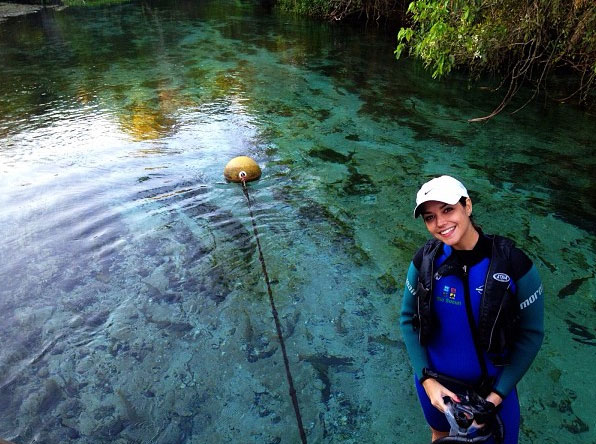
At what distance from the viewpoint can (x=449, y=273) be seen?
1940 mm

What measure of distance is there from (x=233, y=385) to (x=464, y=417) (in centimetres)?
200

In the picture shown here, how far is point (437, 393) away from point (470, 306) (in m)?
0.43

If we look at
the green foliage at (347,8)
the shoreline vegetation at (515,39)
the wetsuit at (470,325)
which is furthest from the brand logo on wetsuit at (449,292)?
the green foliage at (347,8)

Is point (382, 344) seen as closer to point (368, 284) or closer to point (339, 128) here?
point (368, 284)

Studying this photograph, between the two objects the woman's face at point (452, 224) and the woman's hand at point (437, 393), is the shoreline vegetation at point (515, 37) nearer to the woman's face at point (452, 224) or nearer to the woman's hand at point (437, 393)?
the woman's face at point (452, 224)

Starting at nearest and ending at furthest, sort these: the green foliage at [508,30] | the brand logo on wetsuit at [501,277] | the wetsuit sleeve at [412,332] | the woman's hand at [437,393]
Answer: the brand logo on wetsuit at [501,277]
the woman's hand at [437,393]
the wetsuit sleeve at [412,332]
the green foliage at [508,30]

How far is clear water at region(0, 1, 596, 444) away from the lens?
3.22 m

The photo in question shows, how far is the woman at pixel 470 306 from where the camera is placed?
1851 mm

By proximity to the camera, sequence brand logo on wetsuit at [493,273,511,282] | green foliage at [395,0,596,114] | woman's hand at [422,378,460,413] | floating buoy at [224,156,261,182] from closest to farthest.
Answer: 1. brand logo on wetsuit at [493,273,511,282]
2. woman's hand at [422,378,460,413]
3. floating buoy at [224,156,261,182]
4. green foliage at [395,0,596,114]

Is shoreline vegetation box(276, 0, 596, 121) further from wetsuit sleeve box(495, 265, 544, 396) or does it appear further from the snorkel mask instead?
the snorkel mask

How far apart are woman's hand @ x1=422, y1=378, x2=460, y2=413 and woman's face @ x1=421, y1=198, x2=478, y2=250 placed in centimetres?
64

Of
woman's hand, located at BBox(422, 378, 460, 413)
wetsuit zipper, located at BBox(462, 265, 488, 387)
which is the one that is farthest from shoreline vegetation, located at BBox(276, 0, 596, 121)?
woman's hand, located at BBox(422, 378, 460, 413)

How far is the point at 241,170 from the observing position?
20.9ft

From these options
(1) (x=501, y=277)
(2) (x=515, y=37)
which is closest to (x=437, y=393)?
(1) (x=501, y=277)
